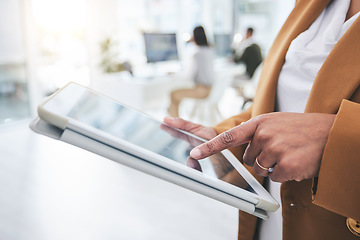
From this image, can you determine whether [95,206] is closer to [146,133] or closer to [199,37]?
[146,133]

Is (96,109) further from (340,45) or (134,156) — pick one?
(340,45)

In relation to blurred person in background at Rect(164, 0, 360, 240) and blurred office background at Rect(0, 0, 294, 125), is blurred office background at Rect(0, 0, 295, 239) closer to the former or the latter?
blurred office background at Rect(0, 0, 294, 125)

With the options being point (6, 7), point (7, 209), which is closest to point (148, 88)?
point (6, 7)

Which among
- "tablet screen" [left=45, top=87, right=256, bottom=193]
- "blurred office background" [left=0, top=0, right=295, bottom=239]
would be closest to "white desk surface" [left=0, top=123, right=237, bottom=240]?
"blurred office background" [left=0, top=0, right=295, bottom=239]

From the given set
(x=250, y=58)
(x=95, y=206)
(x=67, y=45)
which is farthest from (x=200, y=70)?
(x=95, y=206)

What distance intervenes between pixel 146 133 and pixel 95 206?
166 centimetres

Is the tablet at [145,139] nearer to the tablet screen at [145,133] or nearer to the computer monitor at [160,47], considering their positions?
the tablet screen at [145,133]

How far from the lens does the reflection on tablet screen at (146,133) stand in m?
0.41

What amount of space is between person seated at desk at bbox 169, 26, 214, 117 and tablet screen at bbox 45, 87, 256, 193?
3.20 m

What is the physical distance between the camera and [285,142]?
0.39 meters

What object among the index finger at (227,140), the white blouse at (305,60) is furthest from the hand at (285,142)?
the white blouse at (305,60)

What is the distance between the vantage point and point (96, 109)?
18.4 inches

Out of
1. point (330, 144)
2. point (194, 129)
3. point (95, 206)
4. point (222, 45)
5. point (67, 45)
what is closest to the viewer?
point (330, 144)

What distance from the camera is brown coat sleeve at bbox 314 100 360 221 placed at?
0.38 meters
